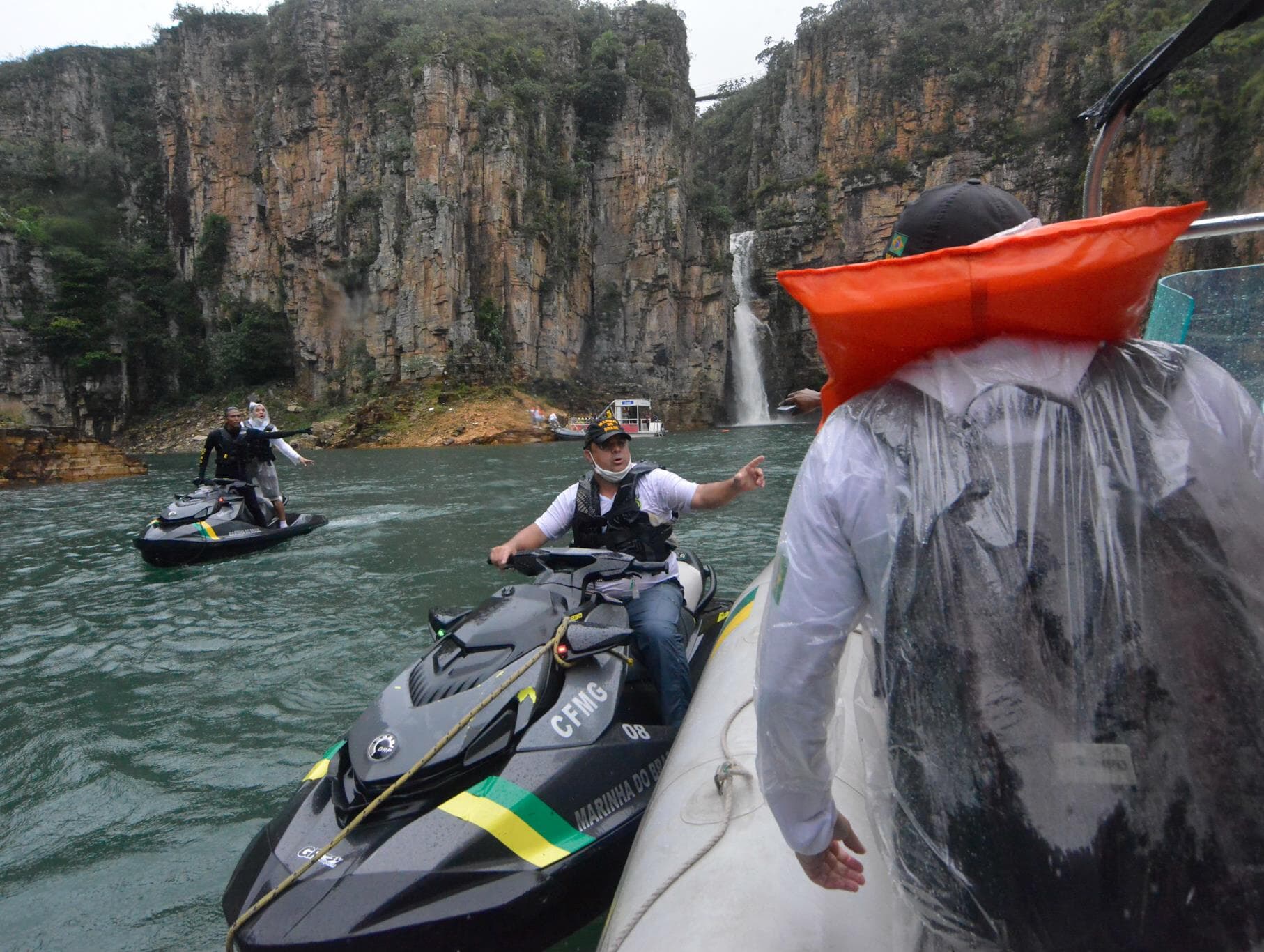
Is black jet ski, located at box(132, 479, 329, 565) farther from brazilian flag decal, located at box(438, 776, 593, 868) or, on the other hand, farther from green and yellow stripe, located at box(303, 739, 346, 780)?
brazilian flag decal, located at box(438, 776, 593, 868)

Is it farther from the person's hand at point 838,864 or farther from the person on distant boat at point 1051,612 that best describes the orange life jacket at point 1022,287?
the person's hand at point 838,864

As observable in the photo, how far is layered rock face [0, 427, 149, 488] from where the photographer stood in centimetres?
1481

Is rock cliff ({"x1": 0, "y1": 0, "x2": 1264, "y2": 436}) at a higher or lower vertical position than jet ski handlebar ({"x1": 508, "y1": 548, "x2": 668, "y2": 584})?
higher

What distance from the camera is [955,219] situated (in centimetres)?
109

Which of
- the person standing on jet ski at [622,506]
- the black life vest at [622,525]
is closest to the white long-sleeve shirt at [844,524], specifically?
the person standing on jet ski at [622,506]

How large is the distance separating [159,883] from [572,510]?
2119 mm

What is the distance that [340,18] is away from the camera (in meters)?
35.3

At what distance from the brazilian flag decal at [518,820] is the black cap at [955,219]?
5.61 feet

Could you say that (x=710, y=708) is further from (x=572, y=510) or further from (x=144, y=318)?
(x=144, y=318)

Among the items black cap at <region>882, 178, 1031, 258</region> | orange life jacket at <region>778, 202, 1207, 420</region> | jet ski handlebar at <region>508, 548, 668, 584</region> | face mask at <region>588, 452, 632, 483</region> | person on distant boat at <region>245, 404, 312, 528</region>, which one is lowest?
person on distant boat at <region>245, 404, 312, 528</region>

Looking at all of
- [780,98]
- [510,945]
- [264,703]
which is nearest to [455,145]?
[780,98]

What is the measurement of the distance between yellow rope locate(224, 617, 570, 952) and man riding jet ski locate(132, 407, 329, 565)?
237 inches

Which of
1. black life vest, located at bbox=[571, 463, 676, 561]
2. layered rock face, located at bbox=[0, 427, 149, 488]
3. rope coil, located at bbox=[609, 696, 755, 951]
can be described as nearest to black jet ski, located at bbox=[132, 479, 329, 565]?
black life vest, located at bbox=[571, 463, 676, 561]

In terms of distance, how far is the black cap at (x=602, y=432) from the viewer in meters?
3.41
